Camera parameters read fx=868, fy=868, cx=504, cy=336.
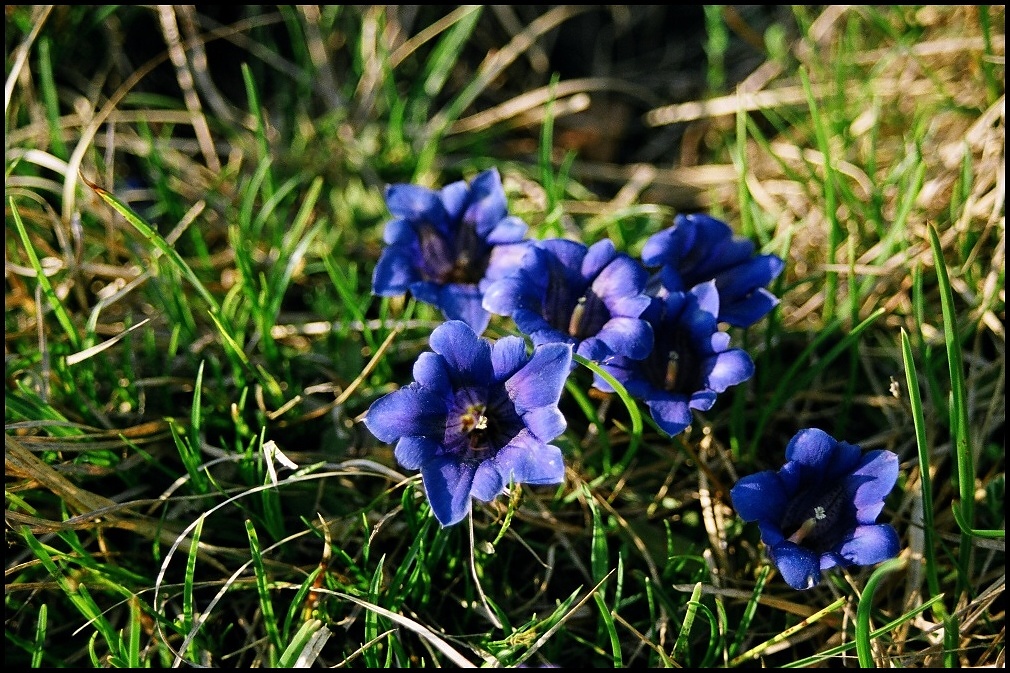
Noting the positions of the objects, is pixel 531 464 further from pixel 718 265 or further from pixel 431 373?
pixel 718 265

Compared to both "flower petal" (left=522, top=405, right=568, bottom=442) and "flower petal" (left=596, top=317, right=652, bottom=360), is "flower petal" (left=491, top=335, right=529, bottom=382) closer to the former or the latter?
"flower petal" (left=522, top=405, right=568, bottom=442)

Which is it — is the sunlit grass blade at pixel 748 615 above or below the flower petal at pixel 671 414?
below

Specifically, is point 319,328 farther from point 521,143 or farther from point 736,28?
point 736,28

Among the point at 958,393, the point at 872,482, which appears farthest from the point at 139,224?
the point at 958,393

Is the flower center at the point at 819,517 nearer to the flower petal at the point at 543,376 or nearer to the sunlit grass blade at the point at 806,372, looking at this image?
the sunlit grass blade at the point at 806,372

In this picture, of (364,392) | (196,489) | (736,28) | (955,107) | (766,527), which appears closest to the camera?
(766,527)

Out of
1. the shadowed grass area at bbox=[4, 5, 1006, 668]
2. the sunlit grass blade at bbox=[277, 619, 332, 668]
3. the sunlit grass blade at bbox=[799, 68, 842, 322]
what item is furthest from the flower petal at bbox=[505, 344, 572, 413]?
the sunlit grass blade at bbox=[799, 68, 842, 322]

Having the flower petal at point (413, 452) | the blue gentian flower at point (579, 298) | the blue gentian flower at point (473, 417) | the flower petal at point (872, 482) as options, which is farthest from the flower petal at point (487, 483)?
the flower petal at point (872, 482)

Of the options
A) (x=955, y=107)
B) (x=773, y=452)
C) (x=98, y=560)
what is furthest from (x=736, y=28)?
(x=98, y=560)
